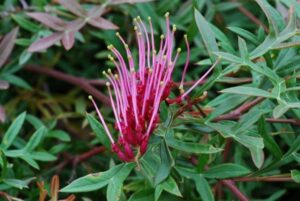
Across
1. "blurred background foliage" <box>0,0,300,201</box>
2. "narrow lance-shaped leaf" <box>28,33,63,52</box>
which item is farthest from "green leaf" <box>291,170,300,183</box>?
"narrow lance-shaped leaf" <box>28,33,63,52</box>

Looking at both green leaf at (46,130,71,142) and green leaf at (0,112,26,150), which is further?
green leaf at (46,130,71,142)

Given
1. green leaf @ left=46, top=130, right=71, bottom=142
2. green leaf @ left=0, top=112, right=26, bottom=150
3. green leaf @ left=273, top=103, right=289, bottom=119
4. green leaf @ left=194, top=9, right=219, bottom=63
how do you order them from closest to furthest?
1. green leaf @ left=273, top=103, right=289, bottom=119
2. green leaf @ left=194, top=9, right=219, bottom=63
3. green leaf @ left=0, top=112, right=26, bottom=150
4. green leaf @ left=46, top=130, right=71, bottom=142

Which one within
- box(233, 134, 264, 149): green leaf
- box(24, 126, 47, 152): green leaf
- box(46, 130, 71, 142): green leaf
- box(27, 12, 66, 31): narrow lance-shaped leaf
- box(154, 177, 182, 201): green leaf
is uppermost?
box(27, 12, 66, 31): narrow lance-shaped leaf

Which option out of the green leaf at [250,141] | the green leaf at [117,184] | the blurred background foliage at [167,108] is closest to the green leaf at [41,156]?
the blurred background foliage at [167,108]

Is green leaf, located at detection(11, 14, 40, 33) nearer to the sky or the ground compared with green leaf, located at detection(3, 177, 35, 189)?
nearer to the sky

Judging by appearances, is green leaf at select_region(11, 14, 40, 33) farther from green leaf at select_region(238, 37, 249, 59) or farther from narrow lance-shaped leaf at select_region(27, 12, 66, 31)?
green leaf at select_region(238, 37, 249, 59)

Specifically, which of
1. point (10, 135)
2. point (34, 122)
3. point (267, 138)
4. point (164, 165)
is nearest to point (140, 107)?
point (164, 165)

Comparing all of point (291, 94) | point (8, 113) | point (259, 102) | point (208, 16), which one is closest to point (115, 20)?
point (208, 16)
